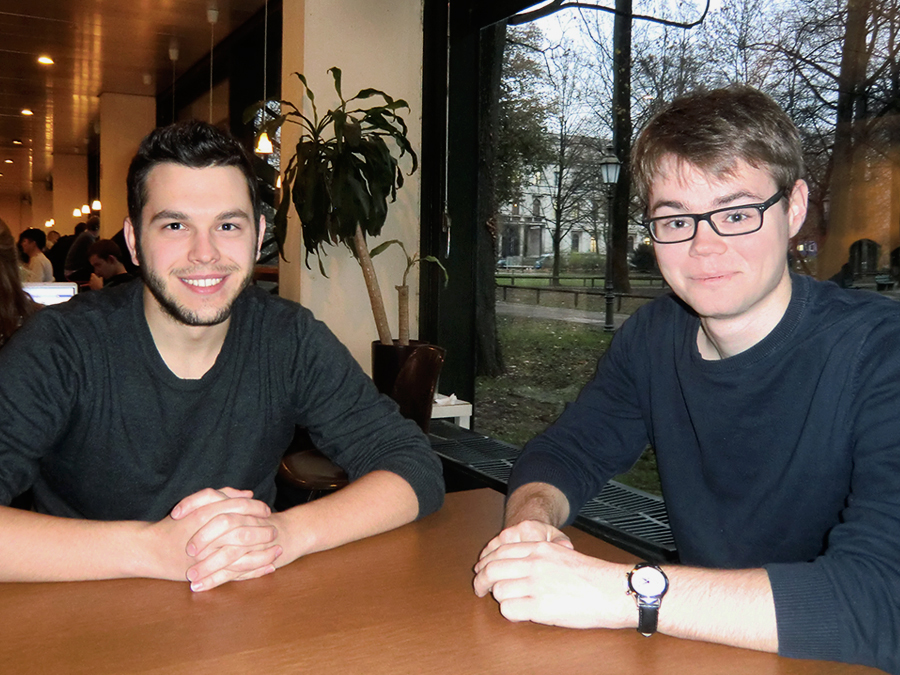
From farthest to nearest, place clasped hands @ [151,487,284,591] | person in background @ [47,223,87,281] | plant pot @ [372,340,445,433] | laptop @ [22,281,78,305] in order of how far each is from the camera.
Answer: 1. person in background @ [47,223,87,281]
2. laptop @ [22,281,78,305]
3. plant pot @ [372,340,445,433]
4. clasped hands @ [151,487,284,591]

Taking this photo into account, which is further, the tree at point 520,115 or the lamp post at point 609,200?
the tree at point 520,115

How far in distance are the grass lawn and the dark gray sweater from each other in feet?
5.76

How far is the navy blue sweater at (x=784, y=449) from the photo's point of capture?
1.04 meters

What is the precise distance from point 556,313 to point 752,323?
2359mm

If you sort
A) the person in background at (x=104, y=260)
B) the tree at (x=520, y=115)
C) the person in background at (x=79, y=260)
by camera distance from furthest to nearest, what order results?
the person in background at (x=79, y=260) < the person in background at (x=104, y=260) < the tree at (x=520, y=115)

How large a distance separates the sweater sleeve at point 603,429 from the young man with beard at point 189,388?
27 cm

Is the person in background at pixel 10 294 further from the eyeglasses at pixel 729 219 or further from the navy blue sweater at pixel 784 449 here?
the eyeglasses at pixel 729 219

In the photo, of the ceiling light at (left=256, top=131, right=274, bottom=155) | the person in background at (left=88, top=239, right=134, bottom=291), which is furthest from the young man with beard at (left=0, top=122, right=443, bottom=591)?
the person in background at (left=88, top=239, right=134, bottom=291)

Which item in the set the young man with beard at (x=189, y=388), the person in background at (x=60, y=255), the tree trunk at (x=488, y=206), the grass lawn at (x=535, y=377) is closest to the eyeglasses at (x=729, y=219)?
the young man with beard at (x=189, y=388)

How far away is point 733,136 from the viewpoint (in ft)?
4.33

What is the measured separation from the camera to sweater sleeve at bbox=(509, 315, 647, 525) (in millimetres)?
1640

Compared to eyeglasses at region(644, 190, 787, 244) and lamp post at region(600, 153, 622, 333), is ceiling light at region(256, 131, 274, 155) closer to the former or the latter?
lamp post at region(600, 153, 622, 333)

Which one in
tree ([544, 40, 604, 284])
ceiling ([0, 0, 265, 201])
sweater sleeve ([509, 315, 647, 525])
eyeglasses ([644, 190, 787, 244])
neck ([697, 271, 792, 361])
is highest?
ceiling ([0, 0, 265, 201])

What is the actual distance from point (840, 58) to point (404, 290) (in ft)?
7.07
